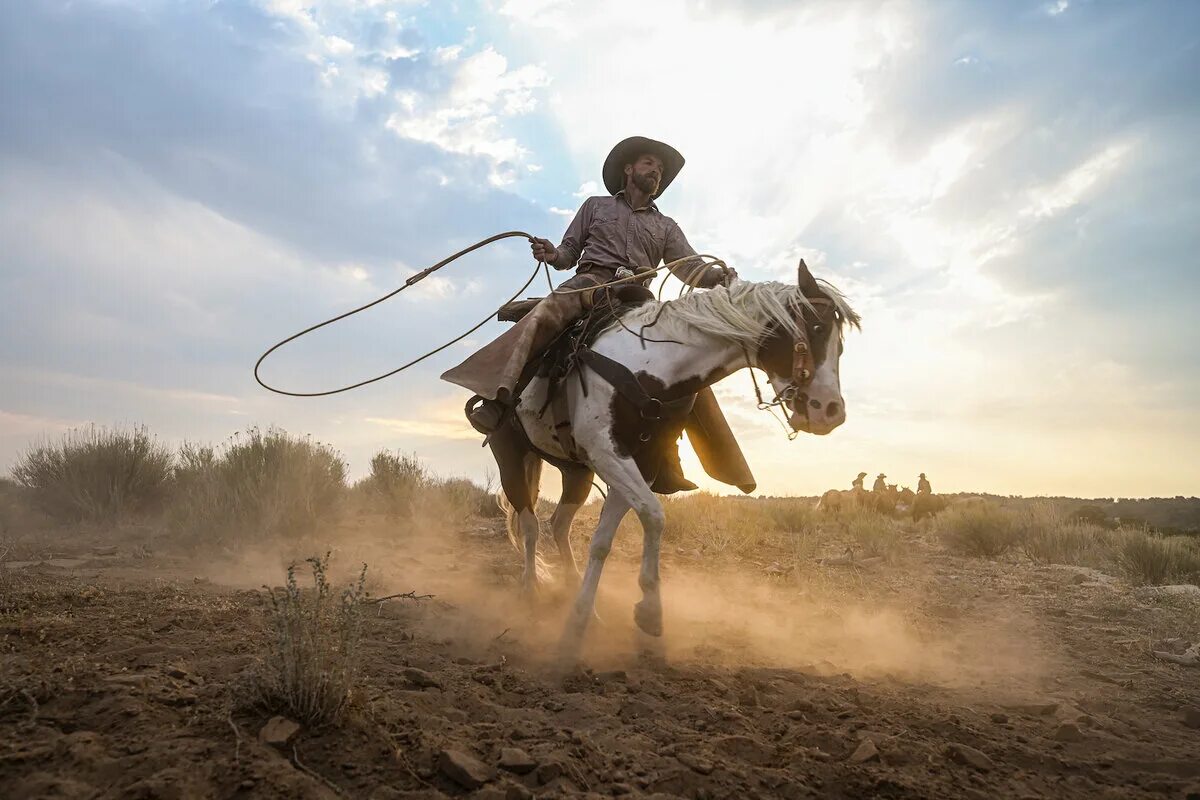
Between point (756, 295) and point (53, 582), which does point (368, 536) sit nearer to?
point (53, 582)

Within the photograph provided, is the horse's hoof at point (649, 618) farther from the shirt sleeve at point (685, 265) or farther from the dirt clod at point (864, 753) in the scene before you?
the shirt sleeve at point (685, 265)

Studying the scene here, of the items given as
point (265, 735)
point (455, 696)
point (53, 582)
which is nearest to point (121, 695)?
point (265, 735)

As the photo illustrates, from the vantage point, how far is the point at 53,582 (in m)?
5.39

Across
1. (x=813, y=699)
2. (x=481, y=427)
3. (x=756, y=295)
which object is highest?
(x=756, y=295)

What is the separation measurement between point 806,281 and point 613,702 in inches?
101

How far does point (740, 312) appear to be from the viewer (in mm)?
3982

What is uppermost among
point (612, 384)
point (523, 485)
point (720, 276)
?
point (720, 276)

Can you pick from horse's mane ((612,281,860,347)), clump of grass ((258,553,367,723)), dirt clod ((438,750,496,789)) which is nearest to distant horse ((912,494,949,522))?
horse's mane ((612,281,860,347))

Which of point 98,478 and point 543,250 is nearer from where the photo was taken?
point 543,250

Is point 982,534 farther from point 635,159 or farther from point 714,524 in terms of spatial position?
point 635,159

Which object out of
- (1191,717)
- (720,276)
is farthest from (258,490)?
(1191,717)

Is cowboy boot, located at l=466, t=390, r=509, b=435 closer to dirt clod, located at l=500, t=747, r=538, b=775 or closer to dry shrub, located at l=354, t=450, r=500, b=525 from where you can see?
dirt clod, located at l=500, t=747, r=538, b=775

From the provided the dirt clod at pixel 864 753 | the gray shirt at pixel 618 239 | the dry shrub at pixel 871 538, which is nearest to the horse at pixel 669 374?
the gray shirt at pixel 618 239

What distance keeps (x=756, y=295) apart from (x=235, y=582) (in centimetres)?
535
